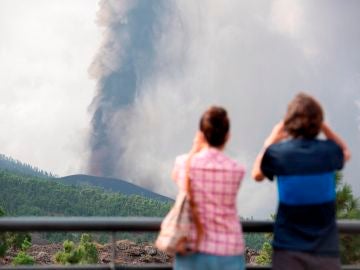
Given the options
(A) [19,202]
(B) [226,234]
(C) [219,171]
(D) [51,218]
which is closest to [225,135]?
(C) [219,171]

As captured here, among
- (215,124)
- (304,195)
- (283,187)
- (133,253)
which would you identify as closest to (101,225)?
(215,124)

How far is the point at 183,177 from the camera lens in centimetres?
396

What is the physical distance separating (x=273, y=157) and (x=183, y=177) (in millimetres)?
565

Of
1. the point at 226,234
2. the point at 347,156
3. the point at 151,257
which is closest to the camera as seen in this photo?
the point at 226,234

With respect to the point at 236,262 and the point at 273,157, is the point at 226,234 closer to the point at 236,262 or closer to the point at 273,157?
the point at 236,262

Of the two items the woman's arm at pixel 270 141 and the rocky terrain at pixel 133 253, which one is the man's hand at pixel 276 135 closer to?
the woman's arm at pixel 270 141

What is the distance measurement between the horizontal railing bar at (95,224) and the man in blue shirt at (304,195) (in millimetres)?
448

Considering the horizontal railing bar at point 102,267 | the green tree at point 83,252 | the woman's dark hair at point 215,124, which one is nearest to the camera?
the woman's dark hair at point 215,124

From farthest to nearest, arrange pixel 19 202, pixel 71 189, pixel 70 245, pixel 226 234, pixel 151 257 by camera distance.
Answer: pixel 71 189 < pixel 19 202 < pixel 151 257 < pixel 70 245 < pixel 226 234

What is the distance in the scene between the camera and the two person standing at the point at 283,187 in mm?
3887

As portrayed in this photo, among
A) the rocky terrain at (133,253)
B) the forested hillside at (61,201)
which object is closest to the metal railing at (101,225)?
the rocky terrain at (133,253)

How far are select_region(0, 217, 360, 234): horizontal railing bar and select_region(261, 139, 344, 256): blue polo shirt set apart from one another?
18.2 inches

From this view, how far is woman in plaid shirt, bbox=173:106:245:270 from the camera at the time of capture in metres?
3.88

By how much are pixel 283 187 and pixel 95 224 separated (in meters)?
1.31
